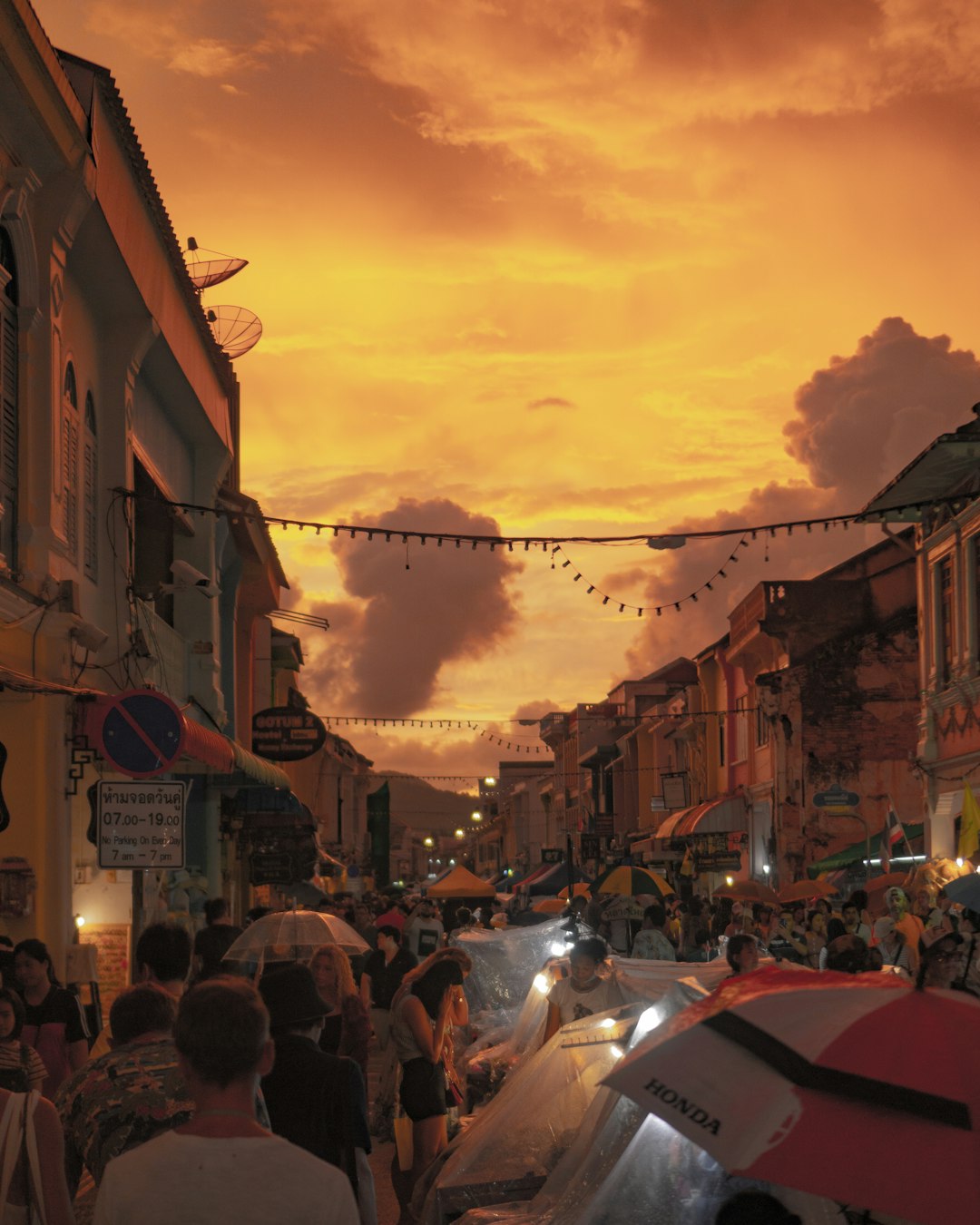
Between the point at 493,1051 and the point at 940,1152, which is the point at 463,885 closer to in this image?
the point at 493,1051

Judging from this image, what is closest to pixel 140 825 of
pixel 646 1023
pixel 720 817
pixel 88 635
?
pixel 88 635

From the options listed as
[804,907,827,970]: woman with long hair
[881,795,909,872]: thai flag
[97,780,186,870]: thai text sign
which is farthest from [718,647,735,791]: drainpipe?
[97,780,186,870]: thai text sign

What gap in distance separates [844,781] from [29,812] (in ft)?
96.0

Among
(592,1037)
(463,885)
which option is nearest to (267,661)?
(463,885)

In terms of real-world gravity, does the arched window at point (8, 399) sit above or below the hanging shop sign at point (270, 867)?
above

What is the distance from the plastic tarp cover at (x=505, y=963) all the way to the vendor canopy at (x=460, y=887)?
14.1m

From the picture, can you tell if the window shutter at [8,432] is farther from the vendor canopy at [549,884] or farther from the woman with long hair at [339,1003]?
the vendor canopy at [549,884]

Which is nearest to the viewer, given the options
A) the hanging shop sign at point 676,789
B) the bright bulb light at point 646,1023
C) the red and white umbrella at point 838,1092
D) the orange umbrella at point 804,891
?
the red and white umbrella at point 838,1092

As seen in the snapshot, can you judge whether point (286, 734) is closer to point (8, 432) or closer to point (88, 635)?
point (88, 635)

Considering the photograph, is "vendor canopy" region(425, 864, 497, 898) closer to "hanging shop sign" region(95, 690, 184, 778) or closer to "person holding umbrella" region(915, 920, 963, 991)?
"hanging shop sign" region(95, 690, 184, 778)

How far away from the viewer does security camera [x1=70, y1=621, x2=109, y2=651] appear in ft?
47.7

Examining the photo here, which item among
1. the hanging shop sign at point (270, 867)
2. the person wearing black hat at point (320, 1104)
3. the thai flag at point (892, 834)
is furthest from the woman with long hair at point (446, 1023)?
the hanging shop sign at point (270, 867)

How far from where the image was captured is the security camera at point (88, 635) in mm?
14539

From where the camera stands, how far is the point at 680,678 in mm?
75250
